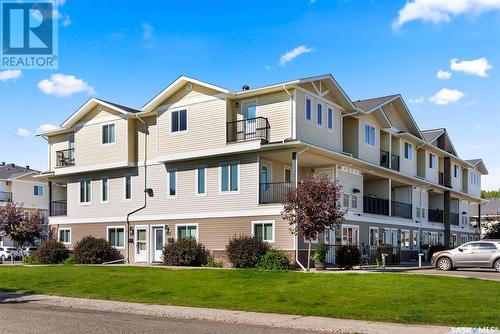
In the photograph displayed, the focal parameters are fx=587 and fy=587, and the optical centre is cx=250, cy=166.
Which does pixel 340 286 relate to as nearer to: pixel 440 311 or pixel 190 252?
pixel 440 311

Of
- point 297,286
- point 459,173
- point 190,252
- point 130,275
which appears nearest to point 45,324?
point 297,286

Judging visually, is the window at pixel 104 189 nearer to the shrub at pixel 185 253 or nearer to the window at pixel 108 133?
the window at pixel 108 133

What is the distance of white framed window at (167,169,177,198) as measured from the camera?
32781 millimetres

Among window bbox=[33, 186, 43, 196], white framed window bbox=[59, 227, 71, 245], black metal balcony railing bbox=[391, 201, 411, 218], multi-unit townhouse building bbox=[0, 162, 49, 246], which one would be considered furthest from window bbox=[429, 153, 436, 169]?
window bbox=[33, 186, 43, 196]

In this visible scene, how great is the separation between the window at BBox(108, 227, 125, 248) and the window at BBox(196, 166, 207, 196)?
661 cm

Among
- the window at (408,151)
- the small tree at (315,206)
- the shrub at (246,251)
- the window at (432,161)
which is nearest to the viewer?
the small tree at (315,206)

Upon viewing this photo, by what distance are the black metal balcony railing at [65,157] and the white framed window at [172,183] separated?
8.68 meters

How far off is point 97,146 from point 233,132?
34.9 feet

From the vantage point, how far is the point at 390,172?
36.9 m

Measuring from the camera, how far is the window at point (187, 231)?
31603mm

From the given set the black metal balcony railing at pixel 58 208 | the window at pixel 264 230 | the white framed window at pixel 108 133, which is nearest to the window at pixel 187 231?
the window at pixel 264 230

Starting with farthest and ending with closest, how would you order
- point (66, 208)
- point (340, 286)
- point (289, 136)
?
point (66, 208), point (289, 136), point (340, 286)

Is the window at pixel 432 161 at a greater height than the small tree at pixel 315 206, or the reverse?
the window at pixel 432 161

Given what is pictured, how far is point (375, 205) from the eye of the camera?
36.4 metres
